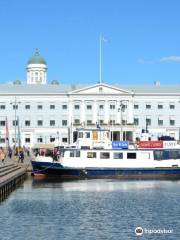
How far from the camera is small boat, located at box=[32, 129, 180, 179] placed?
68812 mm

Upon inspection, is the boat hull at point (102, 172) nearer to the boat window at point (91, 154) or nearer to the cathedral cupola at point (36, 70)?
the boat window at point (91, 154)

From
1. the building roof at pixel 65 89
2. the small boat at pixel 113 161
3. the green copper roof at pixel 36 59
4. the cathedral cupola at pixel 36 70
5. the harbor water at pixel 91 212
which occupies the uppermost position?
the green copper roof at pixel 36 59

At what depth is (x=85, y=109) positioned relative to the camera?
15475 centimetres

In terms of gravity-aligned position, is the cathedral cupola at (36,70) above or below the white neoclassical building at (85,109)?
above

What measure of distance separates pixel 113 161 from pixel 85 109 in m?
85.5

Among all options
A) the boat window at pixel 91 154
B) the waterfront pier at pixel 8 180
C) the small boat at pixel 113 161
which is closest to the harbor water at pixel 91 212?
the waterfront pier at pixel 8 180

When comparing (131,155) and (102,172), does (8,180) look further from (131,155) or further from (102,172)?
(131,155)

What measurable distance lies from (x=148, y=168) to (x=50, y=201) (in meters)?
24.3

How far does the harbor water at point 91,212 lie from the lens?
1364 inches

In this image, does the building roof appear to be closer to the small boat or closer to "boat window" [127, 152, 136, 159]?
the small boat

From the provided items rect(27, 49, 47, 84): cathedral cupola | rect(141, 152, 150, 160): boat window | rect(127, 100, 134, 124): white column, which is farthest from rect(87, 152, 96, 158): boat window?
rect(27, 49, 47, 84): cathedral cupola

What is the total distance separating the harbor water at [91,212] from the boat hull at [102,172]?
8620 millimetres

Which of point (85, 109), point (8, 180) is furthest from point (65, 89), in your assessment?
point (8, 180)

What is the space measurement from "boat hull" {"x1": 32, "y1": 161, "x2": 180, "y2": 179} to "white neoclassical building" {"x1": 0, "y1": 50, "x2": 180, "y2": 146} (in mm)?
81767
